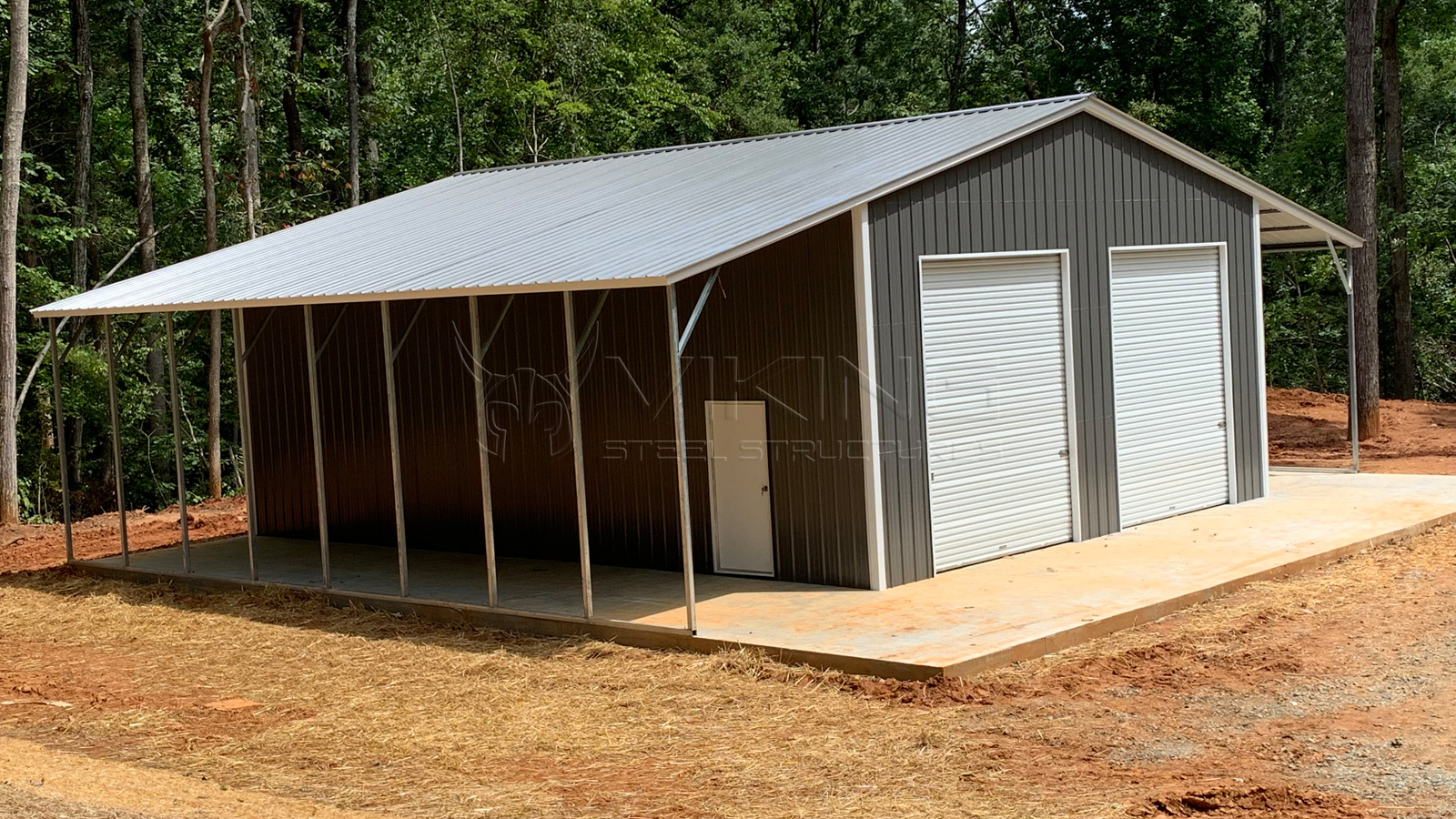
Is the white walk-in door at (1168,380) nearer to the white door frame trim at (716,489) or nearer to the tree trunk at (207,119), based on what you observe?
the white door frame trim at (716,489)

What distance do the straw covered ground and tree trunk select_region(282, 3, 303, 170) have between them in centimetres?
1667

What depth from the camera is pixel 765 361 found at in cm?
1143

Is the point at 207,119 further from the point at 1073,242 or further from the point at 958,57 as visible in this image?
the point at 958,57

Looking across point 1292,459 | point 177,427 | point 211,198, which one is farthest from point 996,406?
point 211,198

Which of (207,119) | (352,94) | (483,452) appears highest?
(352,94)

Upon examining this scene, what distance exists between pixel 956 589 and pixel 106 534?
1141cm

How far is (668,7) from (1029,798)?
106 ft

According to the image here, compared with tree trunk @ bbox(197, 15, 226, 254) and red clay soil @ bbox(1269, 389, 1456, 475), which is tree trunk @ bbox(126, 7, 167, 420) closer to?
tree trunk @ bbox(197, 15, 226, 254)

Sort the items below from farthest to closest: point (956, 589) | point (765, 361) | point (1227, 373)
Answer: point (1227, 373) → point (765, 361) → point (956, 589)

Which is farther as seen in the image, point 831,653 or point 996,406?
point 996,406

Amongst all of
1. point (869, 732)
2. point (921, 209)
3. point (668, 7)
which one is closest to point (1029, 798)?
point (869, 732)

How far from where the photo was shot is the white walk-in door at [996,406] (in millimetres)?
11625

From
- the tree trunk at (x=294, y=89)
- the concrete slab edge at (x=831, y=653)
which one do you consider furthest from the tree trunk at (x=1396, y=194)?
the tree trunk at (x=294, y=89)

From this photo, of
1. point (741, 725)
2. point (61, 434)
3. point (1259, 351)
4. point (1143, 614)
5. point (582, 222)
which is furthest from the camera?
point (1259, 351)
